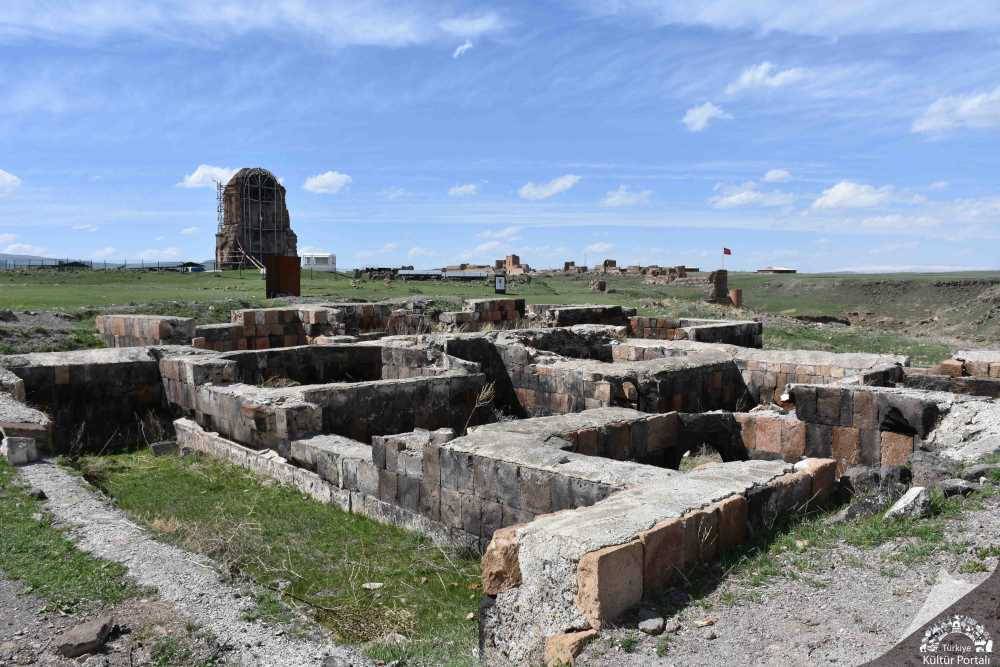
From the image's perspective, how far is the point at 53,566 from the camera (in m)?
5.87

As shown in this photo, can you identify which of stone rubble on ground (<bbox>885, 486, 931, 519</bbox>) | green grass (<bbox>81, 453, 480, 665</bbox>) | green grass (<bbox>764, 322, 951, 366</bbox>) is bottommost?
green grass (<bbox>81, 453, 480, 665</bbox>)

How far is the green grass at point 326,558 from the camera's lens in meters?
5.52

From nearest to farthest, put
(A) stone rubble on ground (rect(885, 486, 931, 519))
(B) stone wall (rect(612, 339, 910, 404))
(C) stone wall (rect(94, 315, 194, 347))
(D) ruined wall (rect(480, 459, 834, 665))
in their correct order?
(D) ruined wall (rect(480, 459, 834, 665)) < (A) stone rubble on ground (rect(885, 486, 931, 519)) < (B) stone wall (rect(612, 339, 910, 404)) < (C) stone wall (rect(94, 315, 194, 347))

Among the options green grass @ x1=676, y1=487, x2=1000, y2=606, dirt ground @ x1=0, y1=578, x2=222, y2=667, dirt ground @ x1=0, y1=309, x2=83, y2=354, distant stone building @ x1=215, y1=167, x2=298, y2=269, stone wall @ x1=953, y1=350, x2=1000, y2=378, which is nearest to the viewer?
green grass @ x1=676, y1=487, x2=1000, y2=606

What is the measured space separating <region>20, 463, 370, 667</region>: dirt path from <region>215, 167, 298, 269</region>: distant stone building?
152 ft

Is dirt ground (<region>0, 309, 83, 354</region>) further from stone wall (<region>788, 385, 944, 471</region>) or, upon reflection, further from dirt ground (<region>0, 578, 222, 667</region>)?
stone wall (<region>788, 385, 944, 471</region>)

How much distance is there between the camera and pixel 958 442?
7.98m

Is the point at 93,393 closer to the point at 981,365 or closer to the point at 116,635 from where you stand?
the point at 116,635

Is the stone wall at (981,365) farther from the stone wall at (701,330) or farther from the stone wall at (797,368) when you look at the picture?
the stone wall at (701,330)

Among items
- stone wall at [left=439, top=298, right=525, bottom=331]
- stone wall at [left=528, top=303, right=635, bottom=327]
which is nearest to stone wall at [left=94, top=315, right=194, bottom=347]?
stone wall at [left=439, top=298, right=525, bottom=331]

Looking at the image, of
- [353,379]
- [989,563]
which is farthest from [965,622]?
[353,379]

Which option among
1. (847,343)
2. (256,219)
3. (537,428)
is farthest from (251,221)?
(537,428)

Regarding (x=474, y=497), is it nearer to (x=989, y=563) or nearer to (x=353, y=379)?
(x=989, y=563)

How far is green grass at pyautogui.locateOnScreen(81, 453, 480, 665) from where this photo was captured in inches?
217
